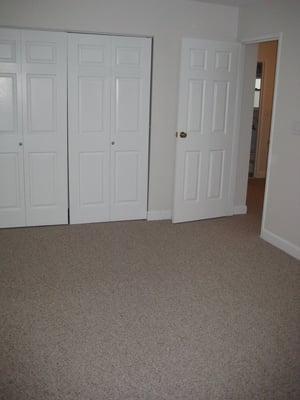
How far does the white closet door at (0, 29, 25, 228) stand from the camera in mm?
4477

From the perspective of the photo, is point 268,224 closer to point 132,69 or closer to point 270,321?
point 270,321

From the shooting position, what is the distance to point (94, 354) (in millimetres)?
2629

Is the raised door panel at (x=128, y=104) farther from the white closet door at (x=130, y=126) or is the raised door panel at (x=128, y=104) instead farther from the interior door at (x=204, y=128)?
the interior door at (x=204, y=128)

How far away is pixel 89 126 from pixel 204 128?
1306mm

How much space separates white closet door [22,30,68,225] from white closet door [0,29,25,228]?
2.4 inches

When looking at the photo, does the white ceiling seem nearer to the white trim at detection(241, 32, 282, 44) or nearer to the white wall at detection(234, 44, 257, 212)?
the white trim at detection(241, 32, 282, 44)

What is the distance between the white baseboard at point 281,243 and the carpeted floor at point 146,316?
0.27 ft

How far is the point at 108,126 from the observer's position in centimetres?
496

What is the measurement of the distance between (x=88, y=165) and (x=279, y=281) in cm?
243

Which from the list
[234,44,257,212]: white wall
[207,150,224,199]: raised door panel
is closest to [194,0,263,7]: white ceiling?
[234,44,257,212]: white wall

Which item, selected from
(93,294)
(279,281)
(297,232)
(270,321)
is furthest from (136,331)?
(297,232)

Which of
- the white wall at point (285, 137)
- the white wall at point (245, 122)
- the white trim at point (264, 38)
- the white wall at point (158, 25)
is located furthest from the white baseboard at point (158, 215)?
the white trim at point (264, 38)

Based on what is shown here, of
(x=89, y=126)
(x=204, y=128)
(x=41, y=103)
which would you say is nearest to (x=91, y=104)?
(x=89, y=126)

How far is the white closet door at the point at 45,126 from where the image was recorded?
4566 mm
